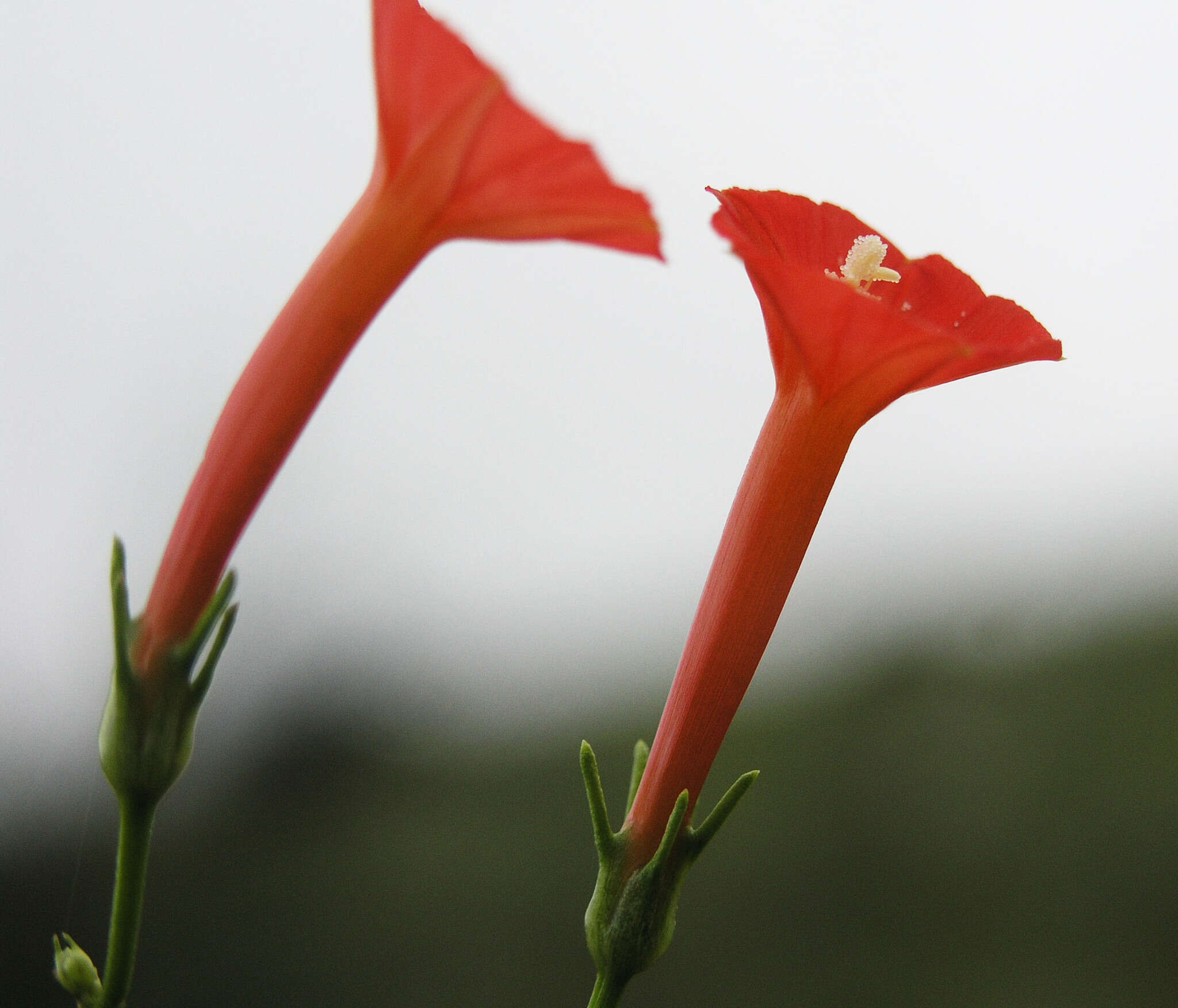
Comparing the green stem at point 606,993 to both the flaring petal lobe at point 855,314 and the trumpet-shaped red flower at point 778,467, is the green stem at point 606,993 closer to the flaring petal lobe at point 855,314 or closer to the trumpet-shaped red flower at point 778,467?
the trumpet-shaped red flower at point 778,467

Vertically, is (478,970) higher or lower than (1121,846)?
lower

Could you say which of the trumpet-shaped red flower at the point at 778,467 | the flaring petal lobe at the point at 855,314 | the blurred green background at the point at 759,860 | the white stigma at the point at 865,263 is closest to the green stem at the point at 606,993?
the trumpet-shaped red flower at the point at 778,467

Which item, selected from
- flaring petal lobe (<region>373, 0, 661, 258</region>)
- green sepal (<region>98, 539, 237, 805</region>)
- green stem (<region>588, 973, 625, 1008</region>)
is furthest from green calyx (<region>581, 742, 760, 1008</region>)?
flaring petal lobe (<region>373, 0, 661, 258</region>)

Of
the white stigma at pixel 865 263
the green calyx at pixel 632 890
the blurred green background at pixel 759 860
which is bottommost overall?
the blurred green background at pixel 759 860

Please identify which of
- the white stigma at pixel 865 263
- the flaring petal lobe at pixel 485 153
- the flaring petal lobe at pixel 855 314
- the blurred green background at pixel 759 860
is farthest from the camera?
the blurred green background at pixel 759 860

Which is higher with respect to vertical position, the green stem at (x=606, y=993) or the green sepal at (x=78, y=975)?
the green stem at (x=606, y=993)

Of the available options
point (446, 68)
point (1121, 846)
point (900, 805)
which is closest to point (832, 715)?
point (900, 805)

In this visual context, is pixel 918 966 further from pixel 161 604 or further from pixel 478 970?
pixel 161 604
